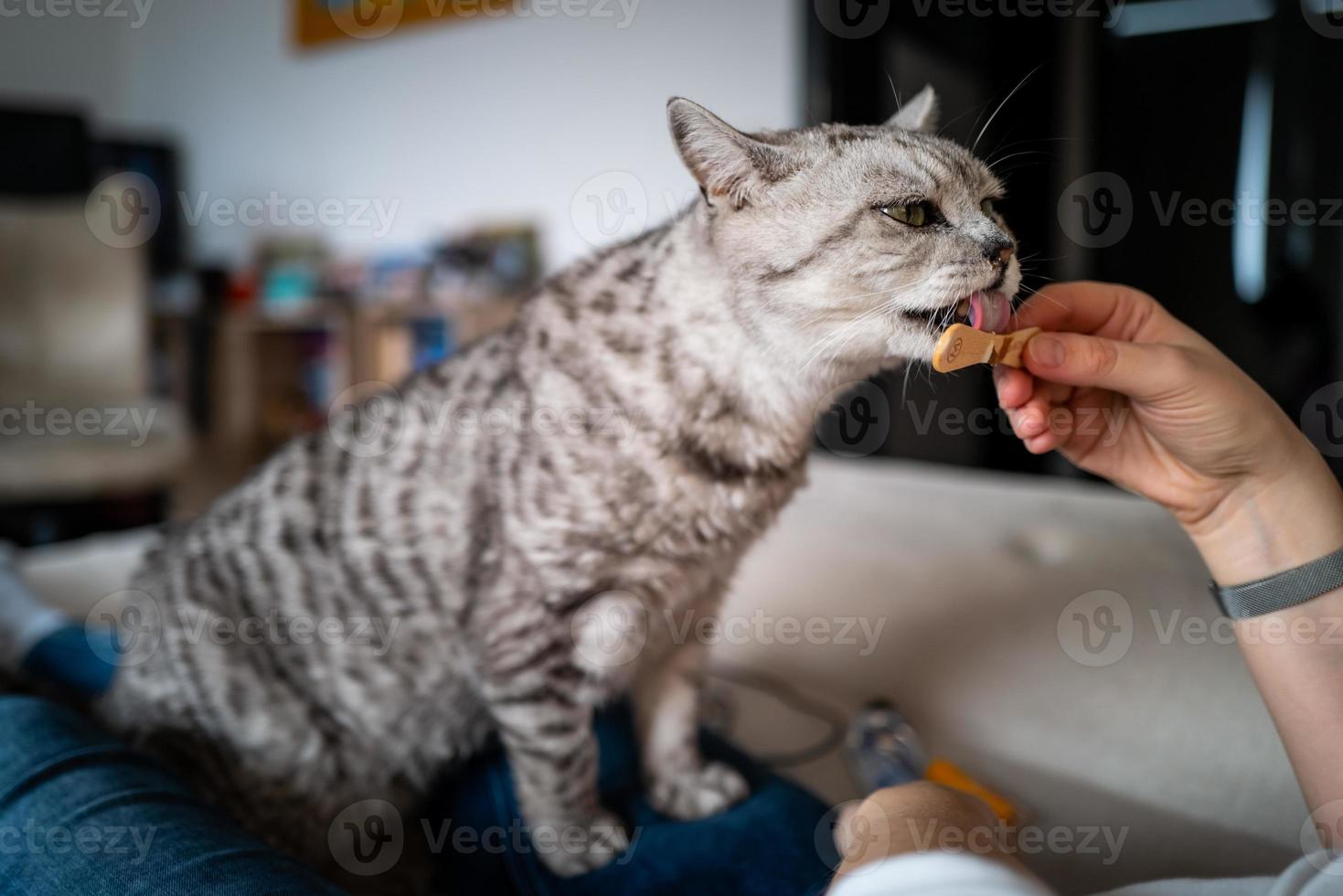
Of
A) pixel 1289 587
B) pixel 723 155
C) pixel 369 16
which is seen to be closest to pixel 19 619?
pixel 723 155

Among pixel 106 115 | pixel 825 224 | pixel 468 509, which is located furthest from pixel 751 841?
pixel 106 115

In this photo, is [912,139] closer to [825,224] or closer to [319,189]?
[825,224]

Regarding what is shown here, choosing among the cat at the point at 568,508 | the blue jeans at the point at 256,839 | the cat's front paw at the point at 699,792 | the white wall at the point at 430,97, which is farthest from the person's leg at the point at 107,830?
the white wall at the point at 430,97

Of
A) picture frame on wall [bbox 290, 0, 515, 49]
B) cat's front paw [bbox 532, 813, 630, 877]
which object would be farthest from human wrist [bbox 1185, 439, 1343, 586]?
picture frame on wall [bbox 290, 0, 515, 49]

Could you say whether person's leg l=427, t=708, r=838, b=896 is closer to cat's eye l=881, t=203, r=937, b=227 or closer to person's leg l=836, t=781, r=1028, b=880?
person's leg l=836, t=781, r=1028, b=880

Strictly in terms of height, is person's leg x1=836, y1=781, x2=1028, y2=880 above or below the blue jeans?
above

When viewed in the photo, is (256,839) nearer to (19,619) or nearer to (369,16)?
(19,619)
